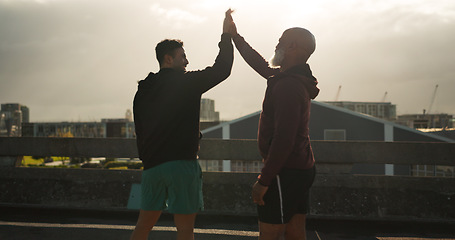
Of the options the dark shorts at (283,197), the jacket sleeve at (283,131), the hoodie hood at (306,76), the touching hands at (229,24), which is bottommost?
the dark shorts at (283,197)

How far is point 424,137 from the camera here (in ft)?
115

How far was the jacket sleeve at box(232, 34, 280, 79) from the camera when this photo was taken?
12.3ft

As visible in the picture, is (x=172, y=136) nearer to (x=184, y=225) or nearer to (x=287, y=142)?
(x=184, y=225)

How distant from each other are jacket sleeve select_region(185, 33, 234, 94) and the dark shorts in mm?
945

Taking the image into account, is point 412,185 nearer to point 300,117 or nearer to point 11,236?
point 300,117

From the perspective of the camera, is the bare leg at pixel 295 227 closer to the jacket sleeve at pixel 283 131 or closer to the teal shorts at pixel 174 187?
the jacket sleeve at pixel 283 131

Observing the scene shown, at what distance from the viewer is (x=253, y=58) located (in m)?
3.84

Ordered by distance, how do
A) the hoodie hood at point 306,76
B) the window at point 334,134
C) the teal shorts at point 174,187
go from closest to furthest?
the hoodie hood at point 306,76 → the teal shorts at point 174,187 → the window at point 334,134

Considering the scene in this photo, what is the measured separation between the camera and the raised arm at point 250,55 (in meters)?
3.74

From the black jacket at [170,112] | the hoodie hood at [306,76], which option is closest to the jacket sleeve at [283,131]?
the hoodie hood at [306,76]

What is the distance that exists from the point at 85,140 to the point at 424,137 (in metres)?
33.9

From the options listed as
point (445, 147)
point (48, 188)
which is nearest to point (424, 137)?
point (445, 147)

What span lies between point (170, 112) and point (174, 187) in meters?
0.56

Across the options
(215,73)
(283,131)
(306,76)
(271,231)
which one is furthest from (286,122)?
(215,73)
